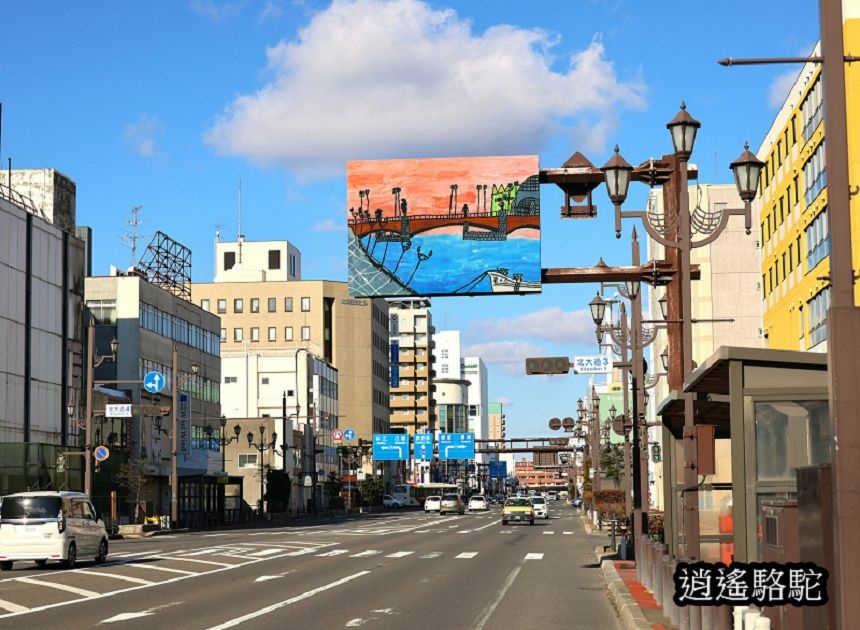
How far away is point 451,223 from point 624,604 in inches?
352

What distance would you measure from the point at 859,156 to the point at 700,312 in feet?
158

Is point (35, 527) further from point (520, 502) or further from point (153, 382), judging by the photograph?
point (520, 502)

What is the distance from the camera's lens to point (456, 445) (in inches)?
5069

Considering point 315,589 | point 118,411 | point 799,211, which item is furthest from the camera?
point 799,211

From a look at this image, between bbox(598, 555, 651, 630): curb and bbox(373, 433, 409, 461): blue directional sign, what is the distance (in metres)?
97.4

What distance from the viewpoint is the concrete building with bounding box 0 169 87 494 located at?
6500 cm

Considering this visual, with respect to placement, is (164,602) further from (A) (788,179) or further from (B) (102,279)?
(B) (102,279)

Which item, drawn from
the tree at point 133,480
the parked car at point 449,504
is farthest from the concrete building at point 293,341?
the tree at point 133,480

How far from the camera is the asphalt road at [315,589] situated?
19250mm

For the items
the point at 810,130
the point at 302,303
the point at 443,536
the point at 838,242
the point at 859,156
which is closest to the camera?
the point at 838,242

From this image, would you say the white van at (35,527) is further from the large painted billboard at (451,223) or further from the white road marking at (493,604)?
the large painted billboard at (451,223)

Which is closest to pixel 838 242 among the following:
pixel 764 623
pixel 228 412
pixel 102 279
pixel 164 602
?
pixel 764 623

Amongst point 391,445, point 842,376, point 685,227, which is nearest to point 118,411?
point 685,227

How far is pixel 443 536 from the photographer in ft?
187
